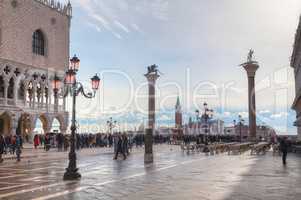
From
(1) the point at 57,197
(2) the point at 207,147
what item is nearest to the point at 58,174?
(1) the point at 57,197

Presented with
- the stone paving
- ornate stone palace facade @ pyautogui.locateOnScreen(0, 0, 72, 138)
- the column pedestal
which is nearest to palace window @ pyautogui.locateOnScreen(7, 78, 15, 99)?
ornate stone palace facade @ pyautogui.locateOnScreen(0, 0, 72, 138)

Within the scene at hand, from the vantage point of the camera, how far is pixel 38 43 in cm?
5022

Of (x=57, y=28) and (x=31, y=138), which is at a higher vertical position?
(x=57, y=28)

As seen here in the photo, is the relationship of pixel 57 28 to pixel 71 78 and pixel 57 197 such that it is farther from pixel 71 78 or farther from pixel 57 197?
pixel 57 197

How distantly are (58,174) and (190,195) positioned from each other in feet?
22.5

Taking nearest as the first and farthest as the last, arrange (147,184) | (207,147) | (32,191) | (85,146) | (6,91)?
1. (32,191)
2. (147,184)
3. (207,147)
4. (85,146)
5. (6,91)

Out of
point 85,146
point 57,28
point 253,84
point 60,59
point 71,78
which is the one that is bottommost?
point 85,146

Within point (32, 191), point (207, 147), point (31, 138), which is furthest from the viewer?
point (31, 138)

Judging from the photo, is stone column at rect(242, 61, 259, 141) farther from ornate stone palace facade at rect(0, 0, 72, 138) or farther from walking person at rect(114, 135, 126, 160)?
walking person at rect(114, 135, 126, 160)

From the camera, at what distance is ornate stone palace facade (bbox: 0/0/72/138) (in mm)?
44531

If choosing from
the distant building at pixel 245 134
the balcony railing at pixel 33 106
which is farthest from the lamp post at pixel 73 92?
the distant building at pixel 245 134

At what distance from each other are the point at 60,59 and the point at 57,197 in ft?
146

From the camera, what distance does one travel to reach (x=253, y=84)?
45344 mm

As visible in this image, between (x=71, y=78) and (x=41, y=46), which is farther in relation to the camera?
(x=41, y=46)
